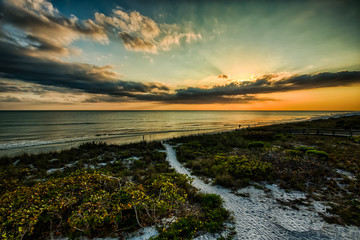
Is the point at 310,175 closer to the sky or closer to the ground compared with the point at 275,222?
closer to the sky

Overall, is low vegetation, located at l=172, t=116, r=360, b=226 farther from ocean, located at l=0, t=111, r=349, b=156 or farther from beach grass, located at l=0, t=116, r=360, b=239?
ocean, located at l=0, t=111, r=349, b=156

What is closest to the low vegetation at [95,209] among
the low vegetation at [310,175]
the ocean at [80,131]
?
the low vegetation at [310,175]

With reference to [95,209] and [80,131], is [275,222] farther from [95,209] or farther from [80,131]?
[80,131]

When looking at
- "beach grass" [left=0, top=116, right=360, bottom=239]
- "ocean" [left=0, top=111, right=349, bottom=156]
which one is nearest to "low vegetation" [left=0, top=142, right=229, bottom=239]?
"beach grass" [left=0, top=116, right=360, bottom=239]

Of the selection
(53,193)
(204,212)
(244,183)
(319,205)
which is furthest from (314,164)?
(53,193)

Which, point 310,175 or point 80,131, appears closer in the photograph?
point 310,175

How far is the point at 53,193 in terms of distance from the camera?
510 centimetres

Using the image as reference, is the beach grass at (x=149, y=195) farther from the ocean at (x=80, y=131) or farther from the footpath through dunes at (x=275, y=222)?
the ocean at (x=80, y=131)

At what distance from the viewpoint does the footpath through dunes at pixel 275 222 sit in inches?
193

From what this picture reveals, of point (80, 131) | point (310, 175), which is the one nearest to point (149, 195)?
point (310, 175)

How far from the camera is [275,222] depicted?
5.60 metres

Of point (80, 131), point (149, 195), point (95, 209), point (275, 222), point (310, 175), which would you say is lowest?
point (80, 131)

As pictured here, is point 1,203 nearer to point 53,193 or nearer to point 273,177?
point 53,193

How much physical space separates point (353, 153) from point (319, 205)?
38.1ft
